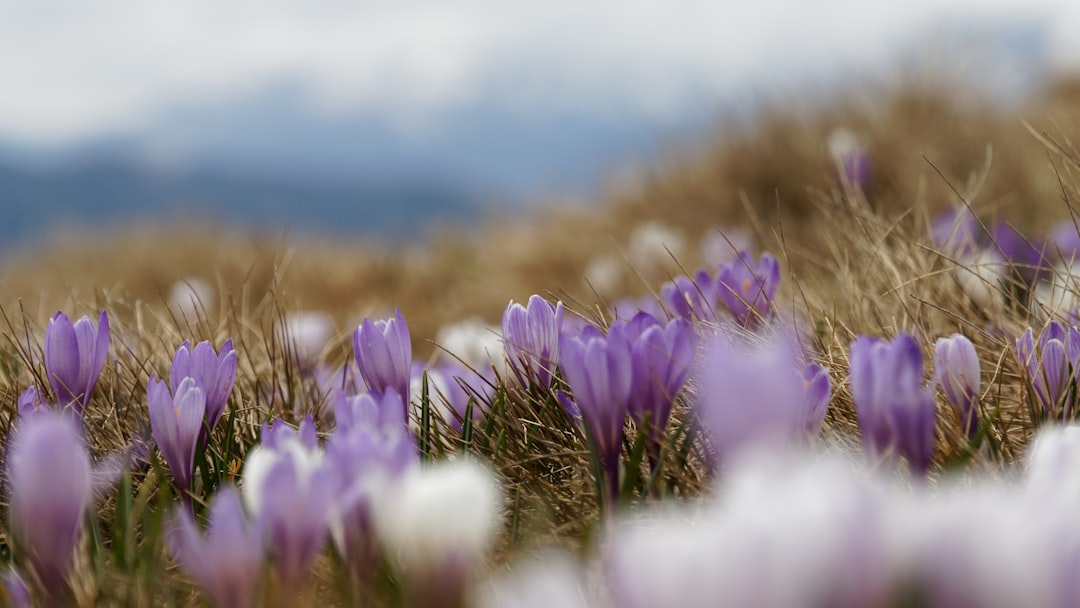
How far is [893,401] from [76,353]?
4.30ft

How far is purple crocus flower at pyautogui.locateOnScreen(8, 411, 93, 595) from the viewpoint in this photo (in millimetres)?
1040

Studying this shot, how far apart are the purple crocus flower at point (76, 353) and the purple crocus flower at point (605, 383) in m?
0.86

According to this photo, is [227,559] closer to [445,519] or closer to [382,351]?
[445,519]

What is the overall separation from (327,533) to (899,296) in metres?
1.26

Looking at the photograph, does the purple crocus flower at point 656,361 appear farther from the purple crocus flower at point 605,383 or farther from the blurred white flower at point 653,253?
the blurred white flower at point 653,253

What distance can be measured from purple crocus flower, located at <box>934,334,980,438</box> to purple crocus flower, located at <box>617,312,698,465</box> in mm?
411

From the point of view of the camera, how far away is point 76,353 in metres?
1.61

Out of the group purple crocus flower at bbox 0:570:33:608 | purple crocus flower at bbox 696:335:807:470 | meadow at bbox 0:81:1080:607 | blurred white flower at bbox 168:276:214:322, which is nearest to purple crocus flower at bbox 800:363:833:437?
meadow at bbox 0:81:1080:607

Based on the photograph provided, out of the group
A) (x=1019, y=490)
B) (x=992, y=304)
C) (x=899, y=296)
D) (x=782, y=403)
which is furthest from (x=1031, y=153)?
(x=782, y=403)

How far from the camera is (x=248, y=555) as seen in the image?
0.97 m

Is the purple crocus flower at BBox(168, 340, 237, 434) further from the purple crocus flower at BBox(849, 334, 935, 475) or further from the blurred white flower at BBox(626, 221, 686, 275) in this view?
the blurred white flower at BBox(626, 221, 686, 275)

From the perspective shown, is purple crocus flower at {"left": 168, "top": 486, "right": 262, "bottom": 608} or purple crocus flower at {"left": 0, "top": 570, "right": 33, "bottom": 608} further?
purple crocus flower at {"left": 0, "top": 570, "right": 33, "bottom": 608}

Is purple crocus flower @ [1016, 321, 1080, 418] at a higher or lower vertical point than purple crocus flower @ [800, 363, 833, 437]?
lower

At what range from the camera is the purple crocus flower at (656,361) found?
1.27m
